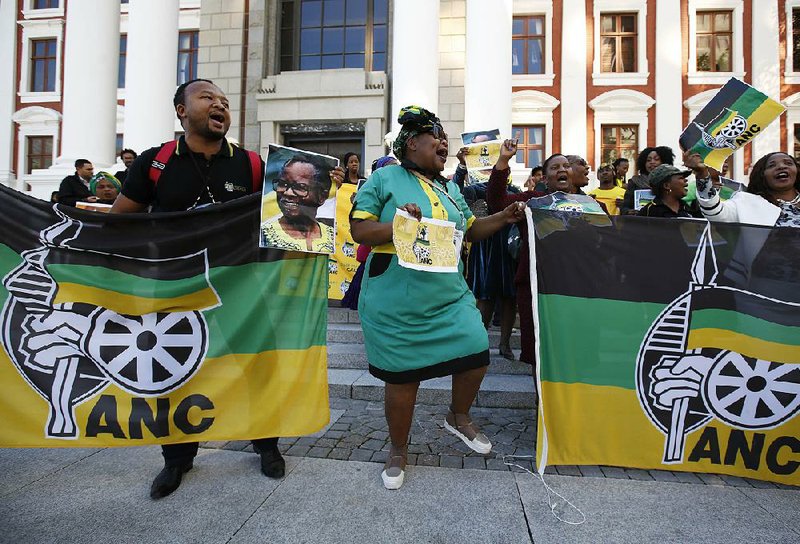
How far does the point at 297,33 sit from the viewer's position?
14.5 m

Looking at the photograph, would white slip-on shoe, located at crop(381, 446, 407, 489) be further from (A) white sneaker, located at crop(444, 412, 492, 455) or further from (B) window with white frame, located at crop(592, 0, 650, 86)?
(B) window with white frame, located at crop(592, 0, 650, 86)

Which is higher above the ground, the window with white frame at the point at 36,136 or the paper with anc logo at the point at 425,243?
the window with white frame at the point at 36,136

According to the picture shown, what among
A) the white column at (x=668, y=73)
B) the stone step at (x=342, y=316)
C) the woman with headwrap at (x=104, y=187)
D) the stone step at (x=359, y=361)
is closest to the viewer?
the woman with headwrap at (x=104, y=187)

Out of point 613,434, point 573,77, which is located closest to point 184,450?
point 613,434

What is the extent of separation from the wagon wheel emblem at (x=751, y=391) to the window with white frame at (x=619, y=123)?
16967 millimetres

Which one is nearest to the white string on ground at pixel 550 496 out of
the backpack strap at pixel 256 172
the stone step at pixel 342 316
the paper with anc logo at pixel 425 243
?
the paper with anc logo at pixel 425 243

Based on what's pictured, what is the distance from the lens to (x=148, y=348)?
9.16ft

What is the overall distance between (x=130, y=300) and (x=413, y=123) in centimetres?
187

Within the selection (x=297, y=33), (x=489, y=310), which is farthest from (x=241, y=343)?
(x=297, y=33)

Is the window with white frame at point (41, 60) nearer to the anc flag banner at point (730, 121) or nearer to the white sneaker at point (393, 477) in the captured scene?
the white sneaker at point (393, 477)

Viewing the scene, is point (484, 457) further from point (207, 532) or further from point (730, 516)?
point (207, 532)

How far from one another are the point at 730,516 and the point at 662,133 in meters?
18.5

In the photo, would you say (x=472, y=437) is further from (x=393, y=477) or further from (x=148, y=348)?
(x=148, y=348)

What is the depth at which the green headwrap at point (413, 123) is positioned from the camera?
111 inches
